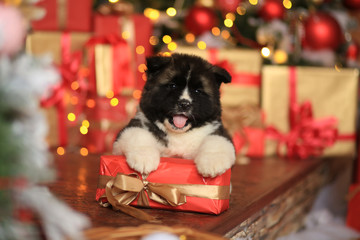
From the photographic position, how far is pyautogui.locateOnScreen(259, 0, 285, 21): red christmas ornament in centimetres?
344

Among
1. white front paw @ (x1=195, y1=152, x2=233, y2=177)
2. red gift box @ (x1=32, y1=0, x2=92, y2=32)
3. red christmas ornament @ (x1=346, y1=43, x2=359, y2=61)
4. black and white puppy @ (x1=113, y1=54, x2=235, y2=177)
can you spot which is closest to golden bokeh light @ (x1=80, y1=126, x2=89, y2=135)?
red gift box @ (x1=32, y1=0, x2=92, y2=32)

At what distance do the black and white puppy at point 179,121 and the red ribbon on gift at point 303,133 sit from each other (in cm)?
150

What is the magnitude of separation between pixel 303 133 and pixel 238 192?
122 centimetres

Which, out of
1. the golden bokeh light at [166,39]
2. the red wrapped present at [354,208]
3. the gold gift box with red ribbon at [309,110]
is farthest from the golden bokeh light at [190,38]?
the red wrapped present at [354,208]

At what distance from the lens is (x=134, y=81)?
3.24 metres

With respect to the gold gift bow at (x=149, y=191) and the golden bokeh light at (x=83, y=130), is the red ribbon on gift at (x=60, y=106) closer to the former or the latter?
the golden bokeh light at (x=83, y=130)

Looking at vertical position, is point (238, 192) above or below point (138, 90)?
below

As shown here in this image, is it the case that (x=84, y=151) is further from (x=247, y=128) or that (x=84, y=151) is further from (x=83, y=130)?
(x=247, y=128)

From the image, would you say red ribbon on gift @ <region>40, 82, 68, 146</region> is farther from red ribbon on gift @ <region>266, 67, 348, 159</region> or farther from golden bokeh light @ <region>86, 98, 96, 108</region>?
red ribbon on gift @ <region>266, 67, 348, 159</region>

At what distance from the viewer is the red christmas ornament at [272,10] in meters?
3.44

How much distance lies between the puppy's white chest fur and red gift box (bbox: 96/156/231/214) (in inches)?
2.7

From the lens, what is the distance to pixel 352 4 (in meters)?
3.76

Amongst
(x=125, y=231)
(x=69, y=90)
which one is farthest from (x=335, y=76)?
(x=125, y=231)

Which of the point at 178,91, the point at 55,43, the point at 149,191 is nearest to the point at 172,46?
the point at 55,43
